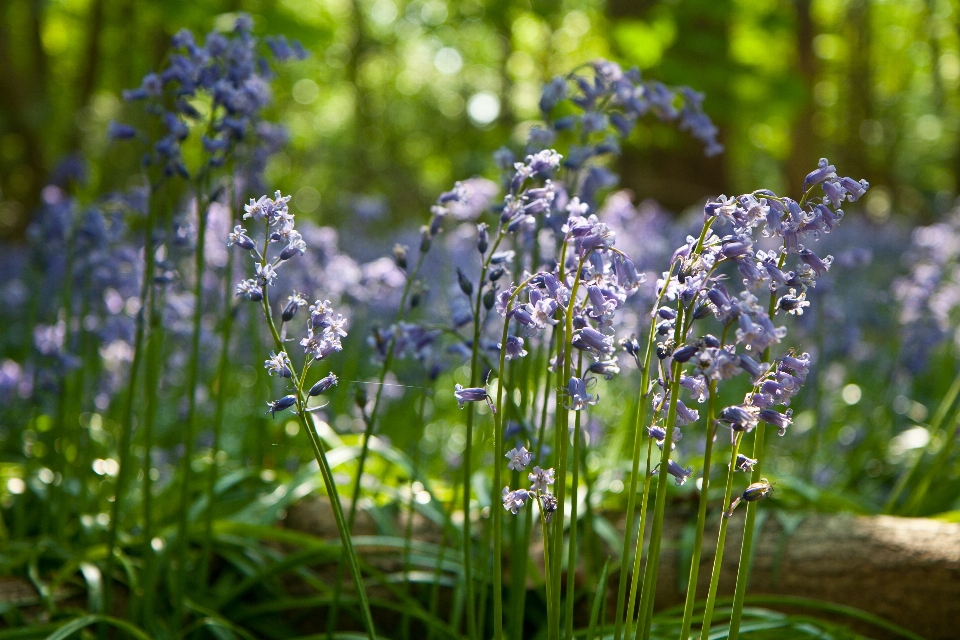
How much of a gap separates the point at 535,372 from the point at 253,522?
128 centimetres

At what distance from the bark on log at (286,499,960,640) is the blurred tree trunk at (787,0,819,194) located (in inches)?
303

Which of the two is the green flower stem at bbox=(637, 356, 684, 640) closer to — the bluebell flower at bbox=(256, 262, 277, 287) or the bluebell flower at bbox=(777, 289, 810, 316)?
the bluebell flower at bbox=(777, 289, 810, 316)

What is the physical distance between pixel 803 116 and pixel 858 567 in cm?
1030

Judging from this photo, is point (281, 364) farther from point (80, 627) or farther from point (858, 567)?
point (858, 567)

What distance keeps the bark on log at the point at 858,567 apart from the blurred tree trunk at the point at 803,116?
770cm

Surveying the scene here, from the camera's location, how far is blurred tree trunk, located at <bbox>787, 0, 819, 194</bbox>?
10.8 meters

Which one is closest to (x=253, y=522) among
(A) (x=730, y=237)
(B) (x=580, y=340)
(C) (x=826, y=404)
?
(B) (x=580, y=340)

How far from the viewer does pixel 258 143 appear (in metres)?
2.90

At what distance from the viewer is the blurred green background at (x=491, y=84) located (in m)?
5.54

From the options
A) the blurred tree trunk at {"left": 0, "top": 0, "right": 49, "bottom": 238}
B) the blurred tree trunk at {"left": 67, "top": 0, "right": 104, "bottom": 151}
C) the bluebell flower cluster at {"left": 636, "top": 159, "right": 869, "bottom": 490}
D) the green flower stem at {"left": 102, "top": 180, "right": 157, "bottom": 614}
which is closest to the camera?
the bluebell flower cluster at {"left": 636, "top": 159, "right": 869, "bottom": 490}

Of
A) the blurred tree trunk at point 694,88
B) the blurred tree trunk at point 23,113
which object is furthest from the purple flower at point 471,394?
the blurred tree trunk at point 23,113

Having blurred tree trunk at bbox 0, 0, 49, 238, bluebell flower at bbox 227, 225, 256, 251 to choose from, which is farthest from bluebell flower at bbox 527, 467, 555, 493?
blurred tree trunk at bbox 0, 0, 49, 238

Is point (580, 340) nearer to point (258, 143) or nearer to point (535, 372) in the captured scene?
point (535, 372)

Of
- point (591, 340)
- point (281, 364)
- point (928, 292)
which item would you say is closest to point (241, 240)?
point (281, 364)
